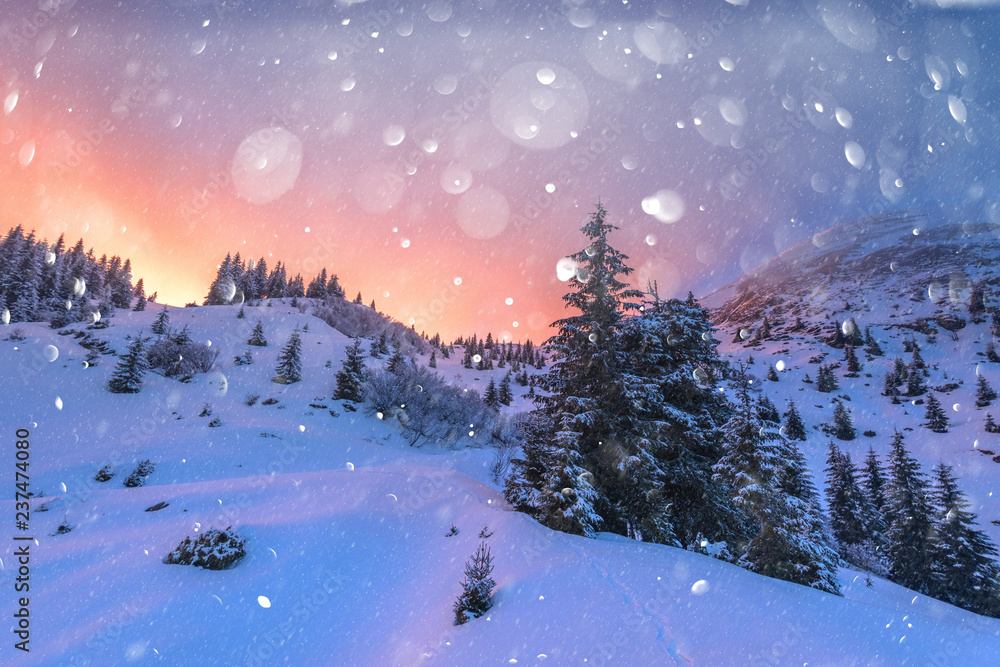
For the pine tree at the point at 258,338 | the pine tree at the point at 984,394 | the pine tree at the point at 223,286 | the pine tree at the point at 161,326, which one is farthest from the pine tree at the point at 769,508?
the pine tree at the point at 223,286

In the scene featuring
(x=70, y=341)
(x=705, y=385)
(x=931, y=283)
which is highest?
(x=931, y=283)

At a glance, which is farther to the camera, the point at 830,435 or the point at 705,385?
the point at 830,435

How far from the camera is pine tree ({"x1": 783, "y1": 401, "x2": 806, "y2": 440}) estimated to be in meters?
54.4

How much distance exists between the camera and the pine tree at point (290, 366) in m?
38.1

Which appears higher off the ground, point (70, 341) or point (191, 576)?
point (70, 341)

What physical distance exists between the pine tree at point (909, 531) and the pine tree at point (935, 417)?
44.1m

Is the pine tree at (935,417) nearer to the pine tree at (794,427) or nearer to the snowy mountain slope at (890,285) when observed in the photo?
the pine tree at (794,427)

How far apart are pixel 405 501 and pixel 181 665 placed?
7.87 meters

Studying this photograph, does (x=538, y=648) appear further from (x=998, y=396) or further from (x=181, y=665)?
(x=998, y=396)

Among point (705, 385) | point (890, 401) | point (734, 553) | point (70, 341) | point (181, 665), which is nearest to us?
point (181, 665)

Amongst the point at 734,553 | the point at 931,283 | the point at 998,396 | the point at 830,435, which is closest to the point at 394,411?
the point at 734,553

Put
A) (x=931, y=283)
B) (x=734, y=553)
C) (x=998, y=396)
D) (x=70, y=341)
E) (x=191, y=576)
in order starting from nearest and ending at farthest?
(x=191, y=576) < (x=734, y=553) < (x=70, y=341) < (x=998, y=396) < (x=931, y=283)

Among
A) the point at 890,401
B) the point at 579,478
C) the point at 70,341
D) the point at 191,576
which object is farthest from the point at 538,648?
the point at 890,401

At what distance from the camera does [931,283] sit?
127812mm
